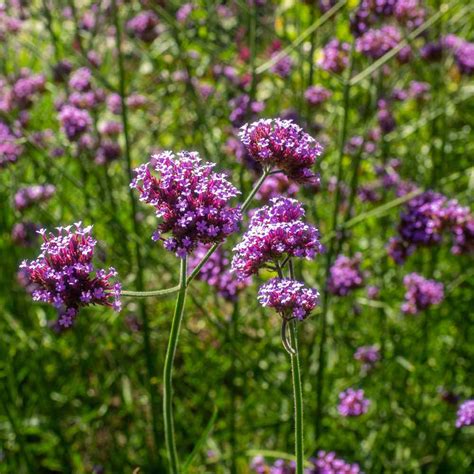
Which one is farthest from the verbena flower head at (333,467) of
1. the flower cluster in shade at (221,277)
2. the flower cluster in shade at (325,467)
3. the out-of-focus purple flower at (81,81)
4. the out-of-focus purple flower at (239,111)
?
the out-of-focus purple flower at (81,81)

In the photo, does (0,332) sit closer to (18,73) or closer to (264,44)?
(18,73)

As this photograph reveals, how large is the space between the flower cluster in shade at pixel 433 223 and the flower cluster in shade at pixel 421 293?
0.47 ft

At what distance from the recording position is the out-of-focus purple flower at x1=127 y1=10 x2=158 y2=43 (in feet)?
10.0

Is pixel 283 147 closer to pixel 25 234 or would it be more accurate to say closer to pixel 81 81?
pixel 25 234

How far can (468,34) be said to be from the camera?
10.6ft

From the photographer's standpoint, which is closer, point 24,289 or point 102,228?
point 24,289

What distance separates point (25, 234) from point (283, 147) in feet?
6.04

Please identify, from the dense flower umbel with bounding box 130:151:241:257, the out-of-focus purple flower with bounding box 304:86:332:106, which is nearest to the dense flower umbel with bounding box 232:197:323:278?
the dense flower umbel with bounding box 130:151:241:257

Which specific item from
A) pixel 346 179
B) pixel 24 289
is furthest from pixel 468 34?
pixel 24 289

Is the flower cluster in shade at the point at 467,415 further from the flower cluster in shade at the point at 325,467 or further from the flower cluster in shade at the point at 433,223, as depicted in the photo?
the flower cluster in shade at the point at 433,223

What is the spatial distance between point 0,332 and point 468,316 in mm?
1815

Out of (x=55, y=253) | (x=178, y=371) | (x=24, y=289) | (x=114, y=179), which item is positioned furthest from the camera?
(x=114, y=179)

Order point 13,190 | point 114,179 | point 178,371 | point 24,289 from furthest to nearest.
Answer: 1. point 114,179
2. point 178,371
3. point 24,289
4. point 13,190

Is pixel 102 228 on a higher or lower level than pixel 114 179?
lower
